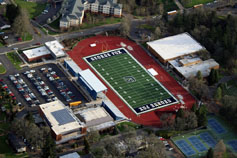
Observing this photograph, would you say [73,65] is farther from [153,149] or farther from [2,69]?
[153,149]

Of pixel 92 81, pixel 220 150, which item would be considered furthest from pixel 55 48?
pixel 220 150

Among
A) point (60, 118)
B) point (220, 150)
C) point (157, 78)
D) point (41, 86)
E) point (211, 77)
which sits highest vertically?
point (211, 77)

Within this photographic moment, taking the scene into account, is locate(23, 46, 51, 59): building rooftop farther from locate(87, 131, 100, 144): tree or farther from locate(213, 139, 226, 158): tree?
locate(213, 139, 226, 158): tree

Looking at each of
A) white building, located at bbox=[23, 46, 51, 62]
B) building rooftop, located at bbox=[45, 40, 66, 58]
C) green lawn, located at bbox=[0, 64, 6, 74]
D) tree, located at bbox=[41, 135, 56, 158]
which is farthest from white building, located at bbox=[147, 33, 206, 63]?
tree, located at bbox=[41, 135, 56, 158]

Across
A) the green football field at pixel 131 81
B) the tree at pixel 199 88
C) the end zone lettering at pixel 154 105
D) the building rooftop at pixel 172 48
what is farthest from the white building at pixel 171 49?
the end zone lettering at pixel 154 105

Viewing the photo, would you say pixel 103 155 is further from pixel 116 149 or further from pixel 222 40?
pixel 222 40

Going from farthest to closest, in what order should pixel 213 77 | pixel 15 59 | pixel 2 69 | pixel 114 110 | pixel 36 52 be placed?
pixel 36 52
pixel 15 59
pixel 2 69
pixel 213 77
pixel 114 110
